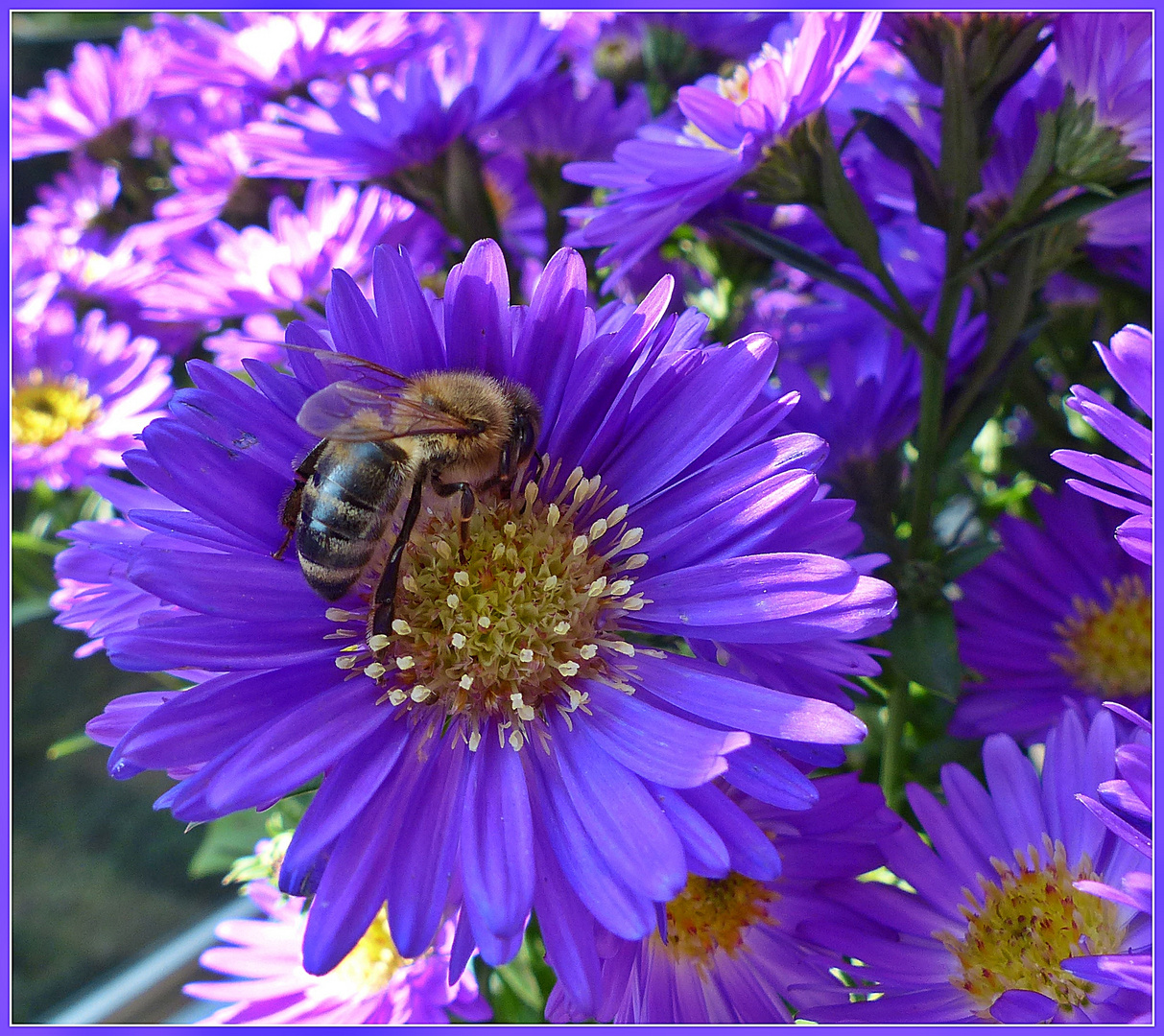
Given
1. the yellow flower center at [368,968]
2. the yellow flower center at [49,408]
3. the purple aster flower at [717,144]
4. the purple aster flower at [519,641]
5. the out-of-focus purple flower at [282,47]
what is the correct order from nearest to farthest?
the purple aster flower at [519,641], the purple aster flower at [717,144], the yellow flower center at [368,968], the out-of-focus purple flower at [282,47], the yellow flower center at [49,408]

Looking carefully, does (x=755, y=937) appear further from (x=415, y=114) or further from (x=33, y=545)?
(x=33, y=545)

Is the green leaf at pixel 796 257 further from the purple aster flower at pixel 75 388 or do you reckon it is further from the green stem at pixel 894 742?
the purple aster flower at pixel 75 388

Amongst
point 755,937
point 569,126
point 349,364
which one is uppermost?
point 569,126

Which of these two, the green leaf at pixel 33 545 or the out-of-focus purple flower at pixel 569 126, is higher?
the out-of-focus purple flower at pixel 569 126

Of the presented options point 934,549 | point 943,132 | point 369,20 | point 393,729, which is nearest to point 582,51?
point 369,20

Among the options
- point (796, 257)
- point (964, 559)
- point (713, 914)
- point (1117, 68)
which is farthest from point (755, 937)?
point (1117, 68)

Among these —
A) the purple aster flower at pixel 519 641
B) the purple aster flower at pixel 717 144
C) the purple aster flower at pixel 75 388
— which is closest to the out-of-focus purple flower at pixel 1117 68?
the purple aster flower at pixel 717 144
